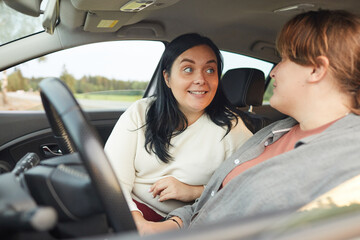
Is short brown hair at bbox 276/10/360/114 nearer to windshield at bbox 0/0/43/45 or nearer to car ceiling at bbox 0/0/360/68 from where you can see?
car ceiling at bbox 0/0/360/68

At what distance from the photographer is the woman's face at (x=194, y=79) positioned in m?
1.78

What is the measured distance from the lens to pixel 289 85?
134 cm

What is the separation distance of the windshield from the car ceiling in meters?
0.11

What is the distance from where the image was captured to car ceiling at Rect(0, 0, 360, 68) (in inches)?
83.1

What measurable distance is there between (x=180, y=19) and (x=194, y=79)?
37.7 inches

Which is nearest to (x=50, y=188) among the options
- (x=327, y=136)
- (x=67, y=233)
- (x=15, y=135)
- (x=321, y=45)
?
(x=67, y=233)

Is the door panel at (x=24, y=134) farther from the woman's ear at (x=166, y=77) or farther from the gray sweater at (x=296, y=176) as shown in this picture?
the gray sweater at (x=296, y=176)

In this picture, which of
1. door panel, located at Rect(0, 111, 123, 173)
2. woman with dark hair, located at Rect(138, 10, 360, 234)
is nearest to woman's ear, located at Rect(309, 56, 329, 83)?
woman with dark hair, located at Rect(138, 10, 360, 234)

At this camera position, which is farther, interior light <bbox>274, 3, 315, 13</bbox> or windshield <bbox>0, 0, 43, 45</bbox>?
interior light <bbox>274, 3, 315, 13</bbox>

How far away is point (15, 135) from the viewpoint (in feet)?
8.73

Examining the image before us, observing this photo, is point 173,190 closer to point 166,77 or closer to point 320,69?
point 166,77

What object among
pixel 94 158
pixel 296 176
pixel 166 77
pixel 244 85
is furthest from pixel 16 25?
pixel 296 176

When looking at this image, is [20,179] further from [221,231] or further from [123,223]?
[221,231]

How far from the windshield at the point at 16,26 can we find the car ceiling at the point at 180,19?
113mm
